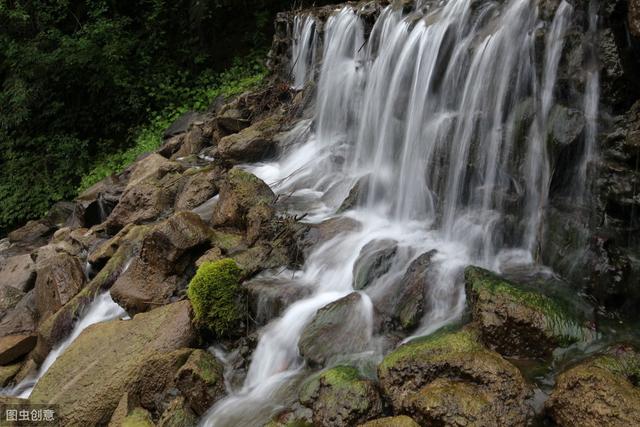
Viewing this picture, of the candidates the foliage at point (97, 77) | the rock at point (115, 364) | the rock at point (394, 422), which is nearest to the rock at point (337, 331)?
the rock at point (394, 422)

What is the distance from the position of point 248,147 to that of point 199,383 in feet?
18.6

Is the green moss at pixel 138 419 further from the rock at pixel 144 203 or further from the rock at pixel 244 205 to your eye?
the rock at pixel 144 203

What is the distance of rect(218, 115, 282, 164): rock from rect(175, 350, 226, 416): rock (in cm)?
532

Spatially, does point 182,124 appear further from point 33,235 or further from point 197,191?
point 197,191

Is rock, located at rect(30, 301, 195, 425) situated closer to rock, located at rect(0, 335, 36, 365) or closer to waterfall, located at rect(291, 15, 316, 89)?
rock, located at rect(0, 335, 36, 365)

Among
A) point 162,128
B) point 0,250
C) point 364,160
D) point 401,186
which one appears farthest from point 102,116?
point 401,186

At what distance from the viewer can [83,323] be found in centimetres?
671

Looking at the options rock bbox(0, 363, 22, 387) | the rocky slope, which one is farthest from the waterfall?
rock bbox(0, 363, 22, 387)

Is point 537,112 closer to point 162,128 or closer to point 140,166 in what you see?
point 140,166

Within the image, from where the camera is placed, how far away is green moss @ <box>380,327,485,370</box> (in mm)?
3959

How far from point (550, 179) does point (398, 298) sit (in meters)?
1.87

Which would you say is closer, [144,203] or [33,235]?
[144,203]

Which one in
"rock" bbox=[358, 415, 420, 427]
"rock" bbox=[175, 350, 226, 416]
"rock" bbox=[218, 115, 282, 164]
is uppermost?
"rock" bbox=[218, 115, 282, 164]

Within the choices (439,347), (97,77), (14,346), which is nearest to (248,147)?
(14,346)
